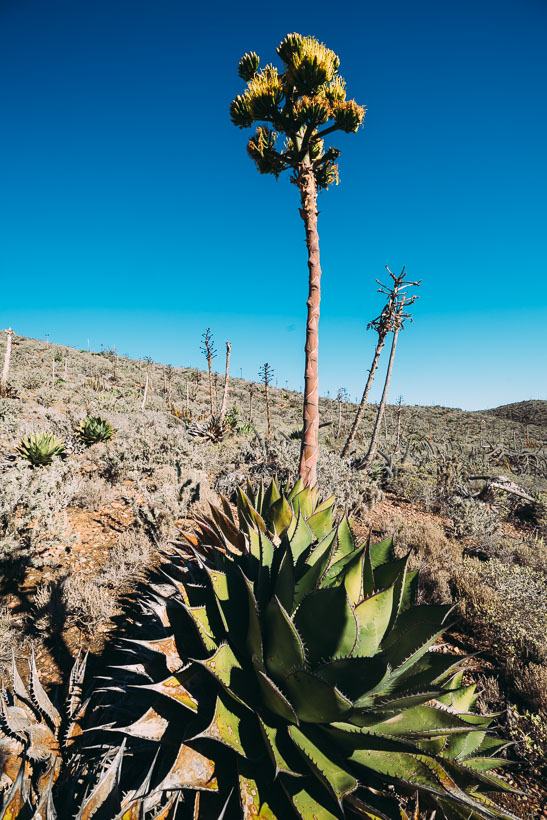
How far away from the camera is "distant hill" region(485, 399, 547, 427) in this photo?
147 ft

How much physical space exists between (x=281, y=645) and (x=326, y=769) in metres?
0.44

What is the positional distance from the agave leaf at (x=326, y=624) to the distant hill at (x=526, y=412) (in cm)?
5121

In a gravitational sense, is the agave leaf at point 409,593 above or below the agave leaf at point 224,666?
above

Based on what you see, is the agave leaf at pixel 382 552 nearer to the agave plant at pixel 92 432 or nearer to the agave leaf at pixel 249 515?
the agave leaf at pixel 249 515

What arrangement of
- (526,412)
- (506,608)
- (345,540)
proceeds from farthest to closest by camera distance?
(526,412) → (506,608) → (345,540)

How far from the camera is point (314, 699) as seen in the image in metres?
1.40

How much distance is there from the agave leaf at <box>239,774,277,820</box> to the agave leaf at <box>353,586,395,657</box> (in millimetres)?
619

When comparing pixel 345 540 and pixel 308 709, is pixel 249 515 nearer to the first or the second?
pixel 345 540

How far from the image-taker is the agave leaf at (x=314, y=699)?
1.32 metres

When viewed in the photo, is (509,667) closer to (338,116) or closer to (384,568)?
(384,568)

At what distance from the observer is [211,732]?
1341 mm

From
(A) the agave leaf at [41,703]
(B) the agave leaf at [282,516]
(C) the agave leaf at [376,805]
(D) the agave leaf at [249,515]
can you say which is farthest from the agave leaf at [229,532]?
(C) the agave leaf at [376,805]

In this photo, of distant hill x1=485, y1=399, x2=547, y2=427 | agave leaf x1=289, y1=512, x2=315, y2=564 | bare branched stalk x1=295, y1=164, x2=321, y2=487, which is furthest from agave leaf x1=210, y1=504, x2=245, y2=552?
distant hill x1=485, y1=399, x2=547, y2=427

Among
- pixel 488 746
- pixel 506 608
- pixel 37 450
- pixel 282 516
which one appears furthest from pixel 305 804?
pixel 37 450
